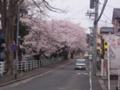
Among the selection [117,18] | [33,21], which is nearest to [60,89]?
[117,18]

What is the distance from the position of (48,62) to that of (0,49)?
25385 mm

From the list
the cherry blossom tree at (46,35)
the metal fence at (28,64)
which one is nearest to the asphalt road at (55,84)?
the metal fence at (28,64)

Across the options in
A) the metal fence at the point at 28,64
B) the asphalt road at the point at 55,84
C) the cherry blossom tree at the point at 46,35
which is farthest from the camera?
the cherry blossom tree at the point at 46,35

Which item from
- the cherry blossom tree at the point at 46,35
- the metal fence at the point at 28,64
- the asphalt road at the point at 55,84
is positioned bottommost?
the asphalt road at the point at 55,84

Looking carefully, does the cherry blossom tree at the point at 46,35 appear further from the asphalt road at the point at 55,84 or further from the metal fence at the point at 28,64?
the asphalt road at the point at 55,84

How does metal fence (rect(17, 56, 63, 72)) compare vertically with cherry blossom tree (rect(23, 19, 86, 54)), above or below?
below

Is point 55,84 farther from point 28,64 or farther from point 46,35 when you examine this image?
point 46,35

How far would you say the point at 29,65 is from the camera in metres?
52.6

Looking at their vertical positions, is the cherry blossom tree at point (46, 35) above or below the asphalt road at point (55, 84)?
above

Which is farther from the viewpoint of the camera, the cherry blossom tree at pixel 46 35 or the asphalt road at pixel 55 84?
the cherry blossom tree at pixel 46 35

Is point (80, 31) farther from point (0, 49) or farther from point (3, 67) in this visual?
point (3, 67)

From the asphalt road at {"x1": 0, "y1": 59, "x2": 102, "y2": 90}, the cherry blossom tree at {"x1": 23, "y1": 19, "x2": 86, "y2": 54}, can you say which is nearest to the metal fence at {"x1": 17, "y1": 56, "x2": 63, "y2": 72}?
the cherry blossom tree at {"x1": 23, "y1": 19, "x2": 86, "y2": 54}

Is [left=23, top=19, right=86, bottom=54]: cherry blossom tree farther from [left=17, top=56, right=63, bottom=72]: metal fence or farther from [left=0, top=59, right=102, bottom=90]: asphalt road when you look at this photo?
[left=0, top=59, right=102, bottom=90]: asphalt road

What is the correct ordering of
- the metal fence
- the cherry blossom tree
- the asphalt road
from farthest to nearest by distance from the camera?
the cherry blossom tree
the metal fence
the asphalt road
